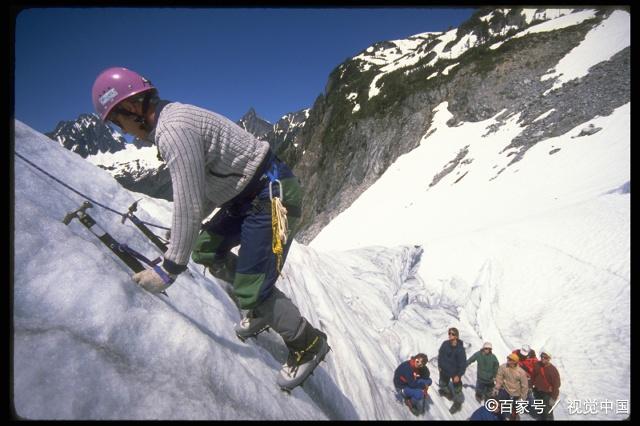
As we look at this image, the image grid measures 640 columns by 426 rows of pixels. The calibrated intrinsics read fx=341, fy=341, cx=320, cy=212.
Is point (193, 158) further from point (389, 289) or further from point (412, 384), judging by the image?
point (389, 289)

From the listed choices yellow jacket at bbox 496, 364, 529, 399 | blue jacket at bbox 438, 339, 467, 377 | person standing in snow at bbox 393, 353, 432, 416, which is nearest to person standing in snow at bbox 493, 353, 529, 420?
yellow jacket at bbox 496, 364, 529, 399

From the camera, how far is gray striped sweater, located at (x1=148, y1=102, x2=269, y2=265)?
2598 millimetres

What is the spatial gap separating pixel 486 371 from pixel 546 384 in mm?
1245

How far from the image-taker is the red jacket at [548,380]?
7.45 m

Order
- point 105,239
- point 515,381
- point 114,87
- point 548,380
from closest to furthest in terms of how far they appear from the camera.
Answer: point 114,87
point 105,239
point 515,381
point 548,380

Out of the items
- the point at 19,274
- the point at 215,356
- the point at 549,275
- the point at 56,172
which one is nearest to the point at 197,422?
the point at 215,356

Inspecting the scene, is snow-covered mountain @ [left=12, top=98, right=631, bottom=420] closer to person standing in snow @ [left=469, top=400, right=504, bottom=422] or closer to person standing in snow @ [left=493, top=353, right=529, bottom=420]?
person standing in snow @ [left=469, top=400, right=504, bottom=422]

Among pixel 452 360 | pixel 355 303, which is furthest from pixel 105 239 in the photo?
pixel 355 303

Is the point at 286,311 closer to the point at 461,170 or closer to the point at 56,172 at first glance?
the point at 56,172

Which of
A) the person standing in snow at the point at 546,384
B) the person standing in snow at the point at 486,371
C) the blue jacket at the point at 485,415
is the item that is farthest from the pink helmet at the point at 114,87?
the person standing in snow at the point at 546,384

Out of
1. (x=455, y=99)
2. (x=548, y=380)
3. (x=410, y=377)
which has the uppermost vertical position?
(x=455, y=99)

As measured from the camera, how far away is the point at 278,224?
10.1ft

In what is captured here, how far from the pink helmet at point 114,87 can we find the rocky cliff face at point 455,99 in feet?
69.9

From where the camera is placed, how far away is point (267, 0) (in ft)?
10.1
